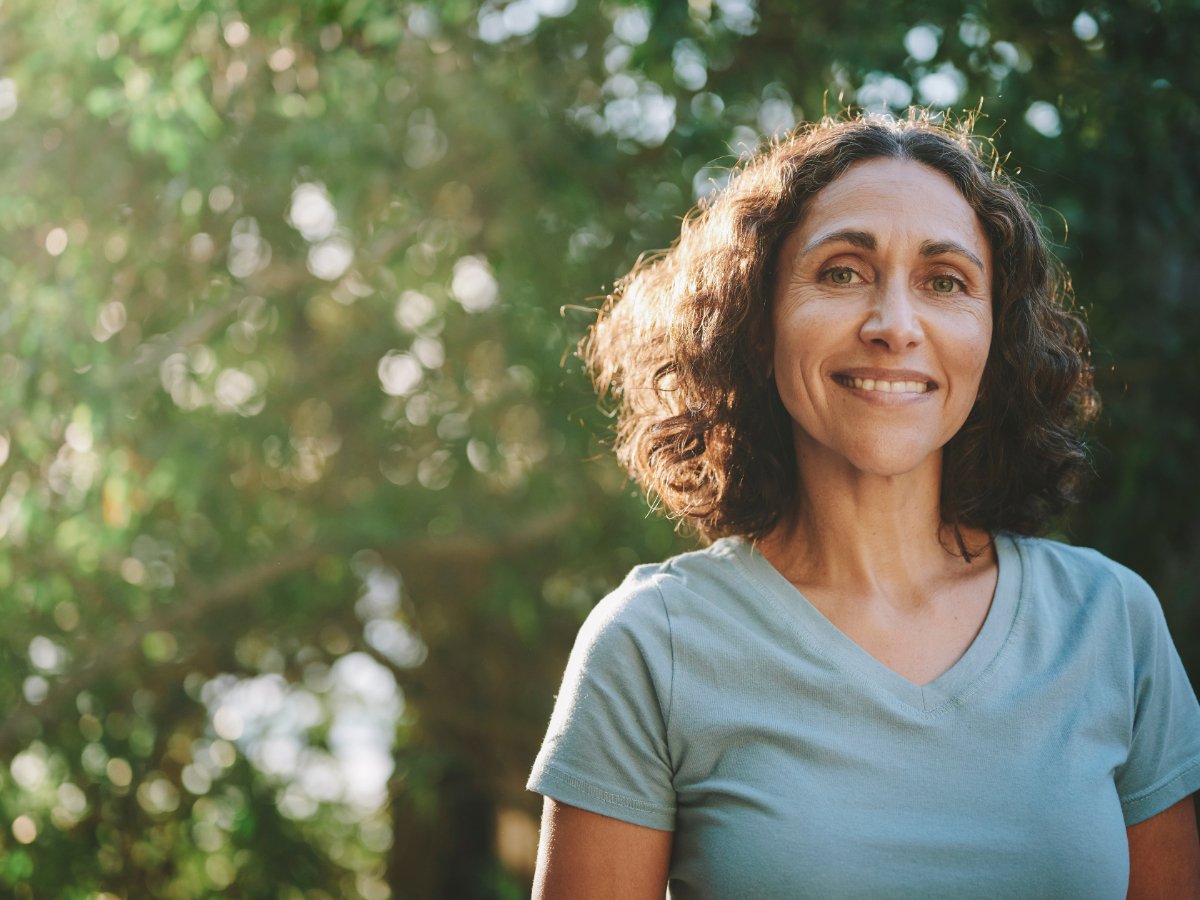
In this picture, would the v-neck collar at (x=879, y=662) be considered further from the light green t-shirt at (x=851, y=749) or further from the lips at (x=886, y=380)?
the lips at (x=886, y=380)

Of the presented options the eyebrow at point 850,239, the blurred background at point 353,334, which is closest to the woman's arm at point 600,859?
the eyebrow at point 850,239

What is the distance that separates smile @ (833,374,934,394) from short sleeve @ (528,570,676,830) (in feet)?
1.24

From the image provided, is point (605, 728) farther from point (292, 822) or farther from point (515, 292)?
point (292, 822)

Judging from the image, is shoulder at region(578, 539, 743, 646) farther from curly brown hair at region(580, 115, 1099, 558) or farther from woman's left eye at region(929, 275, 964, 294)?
woman's left eye at region(929, 275, 964, 294)

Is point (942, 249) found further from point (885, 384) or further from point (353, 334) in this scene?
point (353, 334)

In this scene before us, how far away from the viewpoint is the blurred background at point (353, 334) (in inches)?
116

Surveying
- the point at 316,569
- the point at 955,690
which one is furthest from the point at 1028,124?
the point at 316,569

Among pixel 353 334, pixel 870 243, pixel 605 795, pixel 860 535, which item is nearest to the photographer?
pixel 605 795

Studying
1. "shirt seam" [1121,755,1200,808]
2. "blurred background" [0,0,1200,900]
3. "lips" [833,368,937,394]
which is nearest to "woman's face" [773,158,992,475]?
"lips" [833,368,937,394]

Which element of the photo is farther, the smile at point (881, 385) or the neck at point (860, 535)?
the neck at point (860, 535)

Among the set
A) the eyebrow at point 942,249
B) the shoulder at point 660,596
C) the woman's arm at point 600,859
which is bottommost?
the woman's arm at point 600,859

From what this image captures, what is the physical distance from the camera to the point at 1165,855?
162 cm

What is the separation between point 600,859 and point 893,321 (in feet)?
2.44

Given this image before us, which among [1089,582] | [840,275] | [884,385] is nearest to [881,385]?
[884,385]
